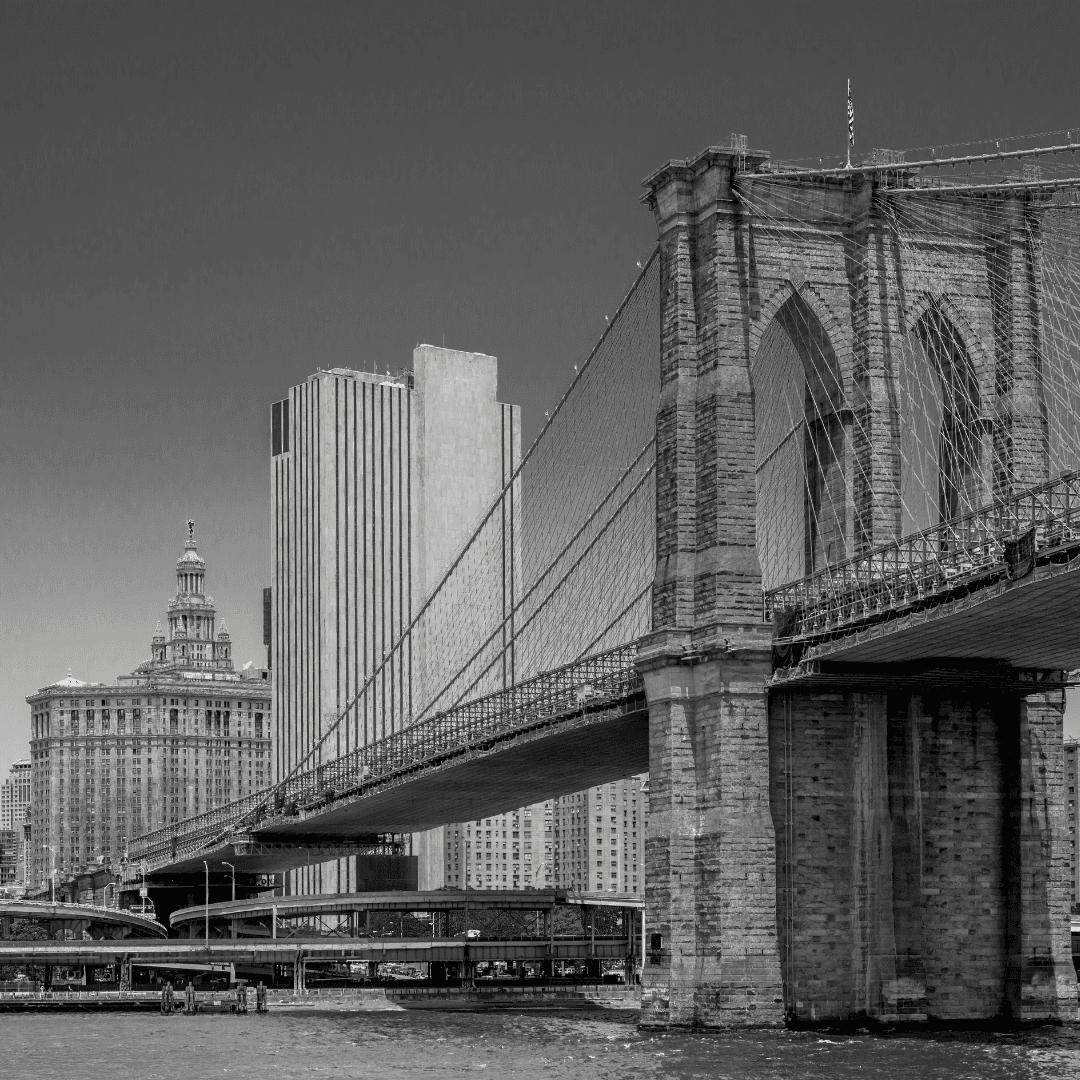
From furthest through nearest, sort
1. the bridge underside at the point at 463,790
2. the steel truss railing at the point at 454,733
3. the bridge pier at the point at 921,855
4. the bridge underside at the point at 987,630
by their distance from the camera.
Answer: the bridge underside at the point at 463,790 < the steel truss railing at the point at 454,733 < the bridge pier at the point at 921,855 < the bridge underside at the point at 987,630

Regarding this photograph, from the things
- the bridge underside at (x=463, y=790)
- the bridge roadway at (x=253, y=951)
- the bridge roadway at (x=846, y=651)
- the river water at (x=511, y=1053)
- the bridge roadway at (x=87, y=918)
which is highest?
the bridge roadway at (x=846, y=651)

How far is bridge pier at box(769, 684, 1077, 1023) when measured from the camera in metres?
70.3

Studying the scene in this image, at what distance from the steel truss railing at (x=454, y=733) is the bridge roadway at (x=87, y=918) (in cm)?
713

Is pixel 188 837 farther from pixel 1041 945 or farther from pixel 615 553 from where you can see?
pixel 1041 945

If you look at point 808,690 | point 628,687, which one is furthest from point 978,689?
point 628,687

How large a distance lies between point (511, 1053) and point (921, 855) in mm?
14164

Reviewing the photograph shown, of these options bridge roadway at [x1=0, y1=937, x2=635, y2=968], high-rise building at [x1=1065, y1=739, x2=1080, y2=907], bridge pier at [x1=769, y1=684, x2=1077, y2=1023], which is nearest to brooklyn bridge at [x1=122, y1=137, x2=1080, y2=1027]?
bridge pier at [x1=769, y1=684, x2=1077, y2=1023]

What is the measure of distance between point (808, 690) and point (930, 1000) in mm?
10399

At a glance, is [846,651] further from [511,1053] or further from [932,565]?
[511,1053]

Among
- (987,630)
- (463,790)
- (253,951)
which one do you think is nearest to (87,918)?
(253,951)

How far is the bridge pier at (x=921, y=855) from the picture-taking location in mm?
70312

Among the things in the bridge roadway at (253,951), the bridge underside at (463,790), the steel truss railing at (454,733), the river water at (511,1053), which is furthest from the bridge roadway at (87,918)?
the river water at (511,1053)

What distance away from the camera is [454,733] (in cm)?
9800

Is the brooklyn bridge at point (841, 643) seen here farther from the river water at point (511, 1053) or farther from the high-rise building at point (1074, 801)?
the high-rise building at point (1074, 801)
